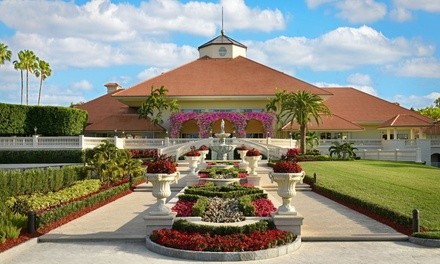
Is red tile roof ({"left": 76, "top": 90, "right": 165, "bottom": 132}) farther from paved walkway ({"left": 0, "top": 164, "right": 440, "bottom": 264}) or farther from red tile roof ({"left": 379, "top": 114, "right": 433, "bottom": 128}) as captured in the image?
paved walkway ({"left": 0, "top": 164, "right": 440, "bottom": 264})

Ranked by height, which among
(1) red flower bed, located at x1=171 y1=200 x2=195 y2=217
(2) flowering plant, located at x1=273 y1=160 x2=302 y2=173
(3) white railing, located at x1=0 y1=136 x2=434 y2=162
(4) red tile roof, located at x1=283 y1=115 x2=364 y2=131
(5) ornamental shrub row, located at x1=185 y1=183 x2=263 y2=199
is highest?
(4) red tile roof, located at x1=283 y1=115 x2=364 y2=131

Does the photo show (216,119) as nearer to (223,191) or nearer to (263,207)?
(223,191)

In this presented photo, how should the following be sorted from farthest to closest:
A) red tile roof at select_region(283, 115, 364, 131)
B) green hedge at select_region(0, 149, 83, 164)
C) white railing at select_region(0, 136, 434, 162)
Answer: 1. red tile roof at select_region(283, 115, 364, 131)
2. white railing at select_region(0, 136, 434, 162)
3. green hedge at select_region(0, 149, 83, 164)

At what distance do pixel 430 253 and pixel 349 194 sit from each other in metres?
7.54

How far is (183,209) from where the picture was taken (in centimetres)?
1404

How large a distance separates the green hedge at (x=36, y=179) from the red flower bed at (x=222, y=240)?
843 cm

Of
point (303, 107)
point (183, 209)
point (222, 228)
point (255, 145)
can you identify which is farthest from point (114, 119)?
point (222, 228)

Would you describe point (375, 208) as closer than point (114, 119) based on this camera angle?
Yes

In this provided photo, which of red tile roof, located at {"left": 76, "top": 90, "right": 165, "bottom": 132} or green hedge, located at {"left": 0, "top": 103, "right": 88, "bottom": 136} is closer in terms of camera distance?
green hedge, located at {"left": 0, "top": 103, "right": 88, "bottom": 136}

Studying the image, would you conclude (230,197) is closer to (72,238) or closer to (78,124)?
(72,238)

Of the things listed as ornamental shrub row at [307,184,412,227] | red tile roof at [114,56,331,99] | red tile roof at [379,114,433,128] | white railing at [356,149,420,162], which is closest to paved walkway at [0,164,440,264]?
ornamental shrub row at [307,184,412,227]

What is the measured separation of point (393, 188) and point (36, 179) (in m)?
14.4

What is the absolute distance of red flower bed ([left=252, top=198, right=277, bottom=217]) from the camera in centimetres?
1325

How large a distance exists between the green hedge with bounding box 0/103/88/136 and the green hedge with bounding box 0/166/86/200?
22.3 m
